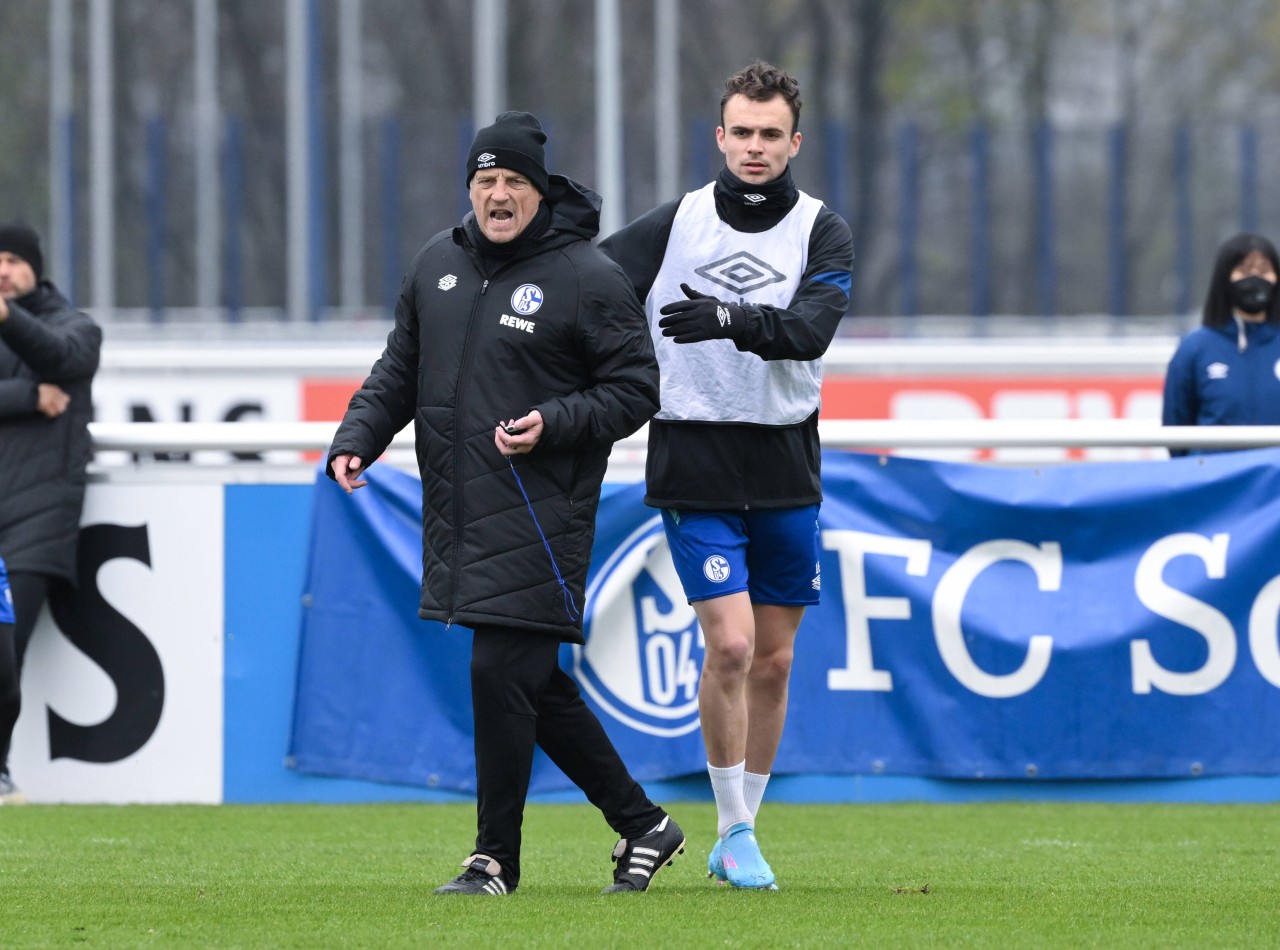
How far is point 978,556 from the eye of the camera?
7.95 metres

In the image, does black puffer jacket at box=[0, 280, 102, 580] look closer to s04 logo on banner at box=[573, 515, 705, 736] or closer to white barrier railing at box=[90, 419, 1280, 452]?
white barrier railing at box=[90, 419, 1280, 452]

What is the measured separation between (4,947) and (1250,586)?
4.76 meters

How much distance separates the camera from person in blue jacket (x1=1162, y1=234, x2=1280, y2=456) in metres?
8.59

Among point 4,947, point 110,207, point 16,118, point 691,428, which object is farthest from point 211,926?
point 16,118

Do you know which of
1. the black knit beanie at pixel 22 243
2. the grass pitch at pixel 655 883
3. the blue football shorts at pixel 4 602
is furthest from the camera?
the black knit beanie at pixel 22 243

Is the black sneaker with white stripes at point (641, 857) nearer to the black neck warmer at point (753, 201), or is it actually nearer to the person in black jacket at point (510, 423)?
the person in black jacket at point (510, 423)

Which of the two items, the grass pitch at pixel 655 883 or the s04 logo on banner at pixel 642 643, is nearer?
the grass pitch at pixel 655 883

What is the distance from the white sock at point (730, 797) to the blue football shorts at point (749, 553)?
462mm

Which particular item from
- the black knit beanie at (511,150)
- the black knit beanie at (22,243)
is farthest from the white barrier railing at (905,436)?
the black knit beanie at (511,150)

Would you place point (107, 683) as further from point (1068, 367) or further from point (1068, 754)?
point (1068, 367)

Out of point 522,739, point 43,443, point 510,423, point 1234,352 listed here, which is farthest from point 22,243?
point 1234,352

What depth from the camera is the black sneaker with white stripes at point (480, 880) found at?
5.36m

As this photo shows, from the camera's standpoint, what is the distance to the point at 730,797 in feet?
19.0

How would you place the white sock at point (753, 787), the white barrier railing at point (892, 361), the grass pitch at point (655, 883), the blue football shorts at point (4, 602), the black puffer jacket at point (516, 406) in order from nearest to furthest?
1. the grass pitch at point (655, 883)
2. the black puffer jacket at point (516, 406)
3. the white sock at point (753, 787)
4. the blue football shorts at point (4, 602)
5. the white barrier railing at point (892, 361)
